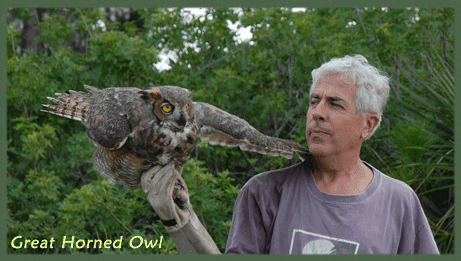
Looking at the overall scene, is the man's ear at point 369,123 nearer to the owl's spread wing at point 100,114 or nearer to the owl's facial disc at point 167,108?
the owl's facial disc at point 167,108

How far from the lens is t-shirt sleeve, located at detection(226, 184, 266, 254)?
1938mm

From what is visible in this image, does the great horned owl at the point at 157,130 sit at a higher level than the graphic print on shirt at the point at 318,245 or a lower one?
higher

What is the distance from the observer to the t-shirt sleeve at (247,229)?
1.94 meters

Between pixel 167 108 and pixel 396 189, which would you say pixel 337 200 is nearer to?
pixel 396 189

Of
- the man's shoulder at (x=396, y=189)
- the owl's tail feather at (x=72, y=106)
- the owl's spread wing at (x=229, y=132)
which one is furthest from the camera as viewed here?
the owl's tail feather at (x=72, y=106)

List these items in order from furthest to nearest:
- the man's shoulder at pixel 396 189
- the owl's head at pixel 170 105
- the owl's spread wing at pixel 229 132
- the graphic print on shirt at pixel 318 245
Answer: the owl's spread wing at pixel 229 132, the owl's head at pixel 170 105, the man's shoulder at pixel 396 189, the graphic print on shirt at pixel 318 245

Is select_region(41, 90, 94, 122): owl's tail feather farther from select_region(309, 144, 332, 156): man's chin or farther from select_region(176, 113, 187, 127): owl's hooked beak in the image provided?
select_region(309, 144, 332, 156): man's chin

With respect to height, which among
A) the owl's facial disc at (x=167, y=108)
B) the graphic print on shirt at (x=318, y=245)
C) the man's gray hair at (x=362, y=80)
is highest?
the man's gray hair at (x=362, y=80)

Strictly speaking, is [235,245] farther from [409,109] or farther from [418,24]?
[418,24]

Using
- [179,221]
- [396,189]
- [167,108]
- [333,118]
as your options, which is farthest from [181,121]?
[396,189]

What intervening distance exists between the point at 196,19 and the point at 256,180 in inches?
118

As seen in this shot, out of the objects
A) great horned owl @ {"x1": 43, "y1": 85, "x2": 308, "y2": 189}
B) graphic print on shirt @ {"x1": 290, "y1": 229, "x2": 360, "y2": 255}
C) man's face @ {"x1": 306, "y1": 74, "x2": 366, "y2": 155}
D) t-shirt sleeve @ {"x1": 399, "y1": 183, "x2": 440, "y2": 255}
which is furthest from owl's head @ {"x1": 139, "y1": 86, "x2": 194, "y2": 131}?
t-shirt sleeve @ {"x1": 399, "y1": 183, "x2": 440, "y2": 255}

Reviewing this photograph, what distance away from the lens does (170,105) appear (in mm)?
2102

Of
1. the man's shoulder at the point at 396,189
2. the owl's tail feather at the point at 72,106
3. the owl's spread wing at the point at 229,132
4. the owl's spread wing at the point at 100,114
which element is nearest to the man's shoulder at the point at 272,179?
the owl's spread wing at the point at 229,132
